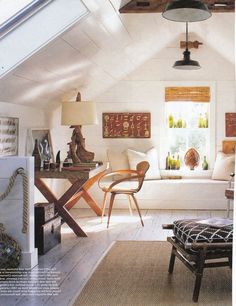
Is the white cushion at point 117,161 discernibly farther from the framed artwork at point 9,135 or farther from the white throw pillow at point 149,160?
the framed artwork at point 9,135

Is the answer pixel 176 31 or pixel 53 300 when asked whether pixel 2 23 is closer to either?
pixel 53 300

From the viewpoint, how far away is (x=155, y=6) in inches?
192

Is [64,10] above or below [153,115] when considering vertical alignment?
above

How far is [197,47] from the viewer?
7617 millimetres

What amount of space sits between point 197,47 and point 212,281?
4738mm

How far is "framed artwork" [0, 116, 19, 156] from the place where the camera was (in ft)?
15.5

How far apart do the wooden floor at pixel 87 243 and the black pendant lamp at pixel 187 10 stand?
2048 mm

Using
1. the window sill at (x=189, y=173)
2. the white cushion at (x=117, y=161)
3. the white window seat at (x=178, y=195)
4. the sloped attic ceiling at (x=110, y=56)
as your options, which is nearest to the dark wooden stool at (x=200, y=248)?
the sloped attic ceiling at (x=110, y=56)

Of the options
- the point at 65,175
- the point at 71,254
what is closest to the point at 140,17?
the point at 65,175

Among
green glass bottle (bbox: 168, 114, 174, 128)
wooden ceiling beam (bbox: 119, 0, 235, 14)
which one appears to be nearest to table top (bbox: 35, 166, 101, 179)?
wooden ceiling beam (bbox: 119, 0, 235, 14)

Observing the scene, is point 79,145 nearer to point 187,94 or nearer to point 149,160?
point 149,160

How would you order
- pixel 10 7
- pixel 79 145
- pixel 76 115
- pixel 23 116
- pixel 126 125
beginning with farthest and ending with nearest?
pixel 126 125 < pixel 79 145 < pixel 76 115 < pixel 23 116 < pixel 10 7

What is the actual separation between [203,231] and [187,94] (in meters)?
4.70

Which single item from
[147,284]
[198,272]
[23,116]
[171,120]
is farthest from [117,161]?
[198,272]
